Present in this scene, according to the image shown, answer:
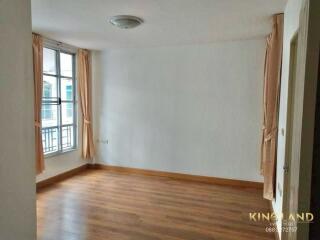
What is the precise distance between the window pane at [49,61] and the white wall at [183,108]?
917 millimetres

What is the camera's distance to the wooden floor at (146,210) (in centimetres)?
266

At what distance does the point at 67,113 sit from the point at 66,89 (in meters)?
0.48

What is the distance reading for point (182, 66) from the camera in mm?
4449

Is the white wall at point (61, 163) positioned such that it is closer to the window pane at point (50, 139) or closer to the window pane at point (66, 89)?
the window pane at point (50, 139)

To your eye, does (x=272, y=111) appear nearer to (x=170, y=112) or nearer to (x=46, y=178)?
Answer: (x=170, y=112)

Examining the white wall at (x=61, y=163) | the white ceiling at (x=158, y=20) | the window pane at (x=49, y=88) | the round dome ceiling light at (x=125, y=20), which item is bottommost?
the white wall at (x=61, y=163)

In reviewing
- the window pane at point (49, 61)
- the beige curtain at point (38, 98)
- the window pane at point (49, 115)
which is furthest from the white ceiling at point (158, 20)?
the window pane at point (49, 115)

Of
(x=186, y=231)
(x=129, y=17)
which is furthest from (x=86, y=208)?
(x=129, y=17)

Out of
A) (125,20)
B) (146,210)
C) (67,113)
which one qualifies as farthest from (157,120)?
(125,20)

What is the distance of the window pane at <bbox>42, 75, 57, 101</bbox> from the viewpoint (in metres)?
4.19

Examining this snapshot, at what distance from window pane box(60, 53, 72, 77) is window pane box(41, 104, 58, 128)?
70 centimetres

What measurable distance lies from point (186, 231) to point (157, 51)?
3.21 m

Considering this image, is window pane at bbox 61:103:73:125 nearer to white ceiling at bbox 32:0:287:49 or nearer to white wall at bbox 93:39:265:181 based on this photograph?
white wall at bbox 93:39:265:181

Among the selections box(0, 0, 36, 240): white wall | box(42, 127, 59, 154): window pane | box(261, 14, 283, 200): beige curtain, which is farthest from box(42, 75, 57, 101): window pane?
box(261, 14, 283, 200): beige curtain
